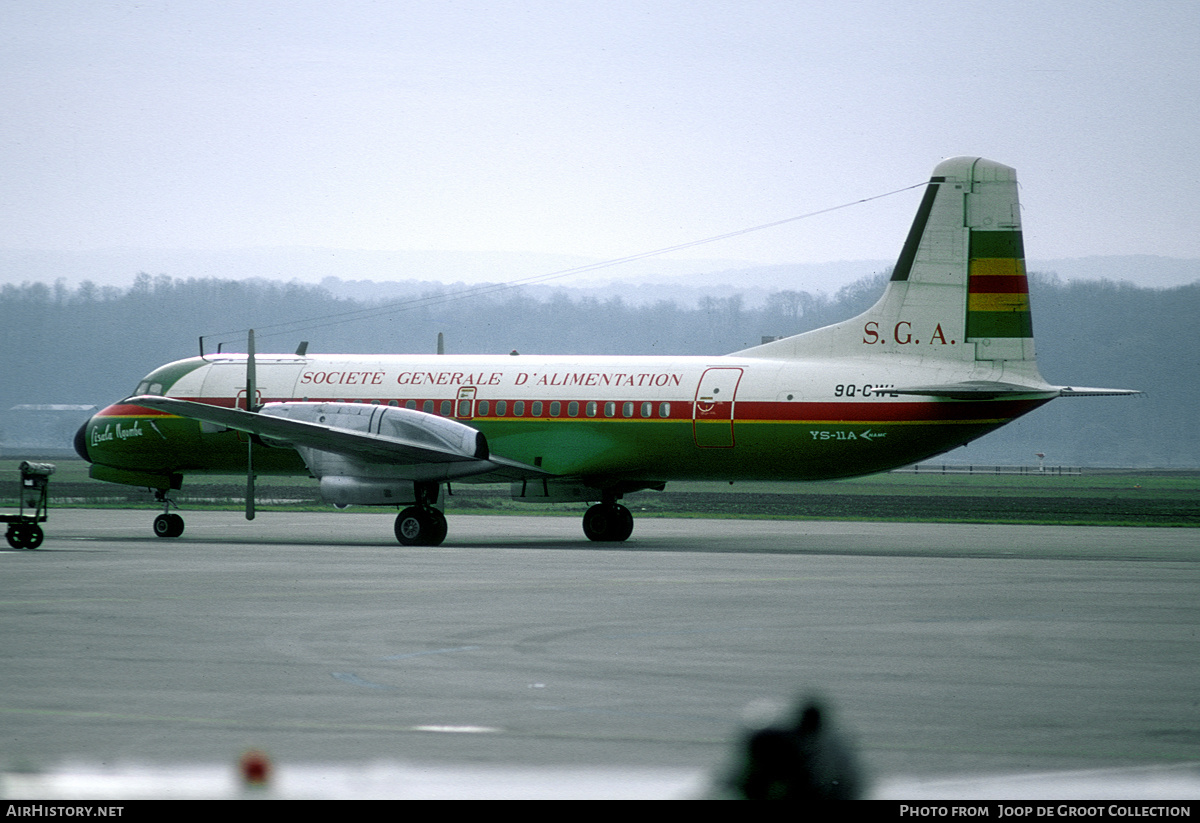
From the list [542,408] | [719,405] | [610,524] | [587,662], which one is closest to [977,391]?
[719,405]

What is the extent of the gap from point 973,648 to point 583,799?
33.0 feet

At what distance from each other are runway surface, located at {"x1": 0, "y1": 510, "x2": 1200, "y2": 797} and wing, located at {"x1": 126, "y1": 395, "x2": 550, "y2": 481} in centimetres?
356

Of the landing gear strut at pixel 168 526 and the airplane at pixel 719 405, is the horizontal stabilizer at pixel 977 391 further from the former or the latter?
the landing gear strut at pixel 168 526

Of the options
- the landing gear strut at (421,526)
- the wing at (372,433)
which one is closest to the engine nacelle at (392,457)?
the wing at (372,433)

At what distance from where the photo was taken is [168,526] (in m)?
32.4

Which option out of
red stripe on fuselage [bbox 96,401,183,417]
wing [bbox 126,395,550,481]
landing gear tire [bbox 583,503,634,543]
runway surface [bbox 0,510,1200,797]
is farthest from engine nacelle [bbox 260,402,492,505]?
red stripe on fuselage [bbox 96,401,183,417]

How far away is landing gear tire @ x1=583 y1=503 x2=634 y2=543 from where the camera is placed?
32656 millimetres

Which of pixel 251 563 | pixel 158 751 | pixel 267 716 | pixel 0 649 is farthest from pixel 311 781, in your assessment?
pixel 251 563

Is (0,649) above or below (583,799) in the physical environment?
below

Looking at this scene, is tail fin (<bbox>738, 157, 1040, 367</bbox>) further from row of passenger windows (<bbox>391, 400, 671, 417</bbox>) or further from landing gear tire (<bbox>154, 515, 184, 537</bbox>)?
landing gear tire (<bbox>154, 515, 184, 537</bbox>)

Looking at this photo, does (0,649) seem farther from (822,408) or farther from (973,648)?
(822,408)

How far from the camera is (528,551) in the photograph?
28344 mm

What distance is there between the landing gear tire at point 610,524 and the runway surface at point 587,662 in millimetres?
6457

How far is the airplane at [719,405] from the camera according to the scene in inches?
1145
